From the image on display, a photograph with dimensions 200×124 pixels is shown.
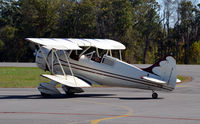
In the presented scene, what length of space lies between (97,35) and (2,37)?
17.1 metres

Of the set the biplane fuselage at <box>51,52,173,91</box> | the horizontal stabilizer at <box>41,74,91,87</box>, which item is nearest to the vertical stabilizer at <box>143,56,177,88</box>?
the biplane fuselage at <box>51,52,173,91</box>

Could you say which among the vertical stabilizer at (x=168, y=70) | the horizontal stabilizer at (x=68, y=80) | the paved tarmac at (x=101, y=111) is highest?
the vertical stabilizer at (x=168, y=70)

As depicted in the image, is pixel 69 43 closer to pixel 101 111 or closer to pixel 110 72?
pixel 110 72

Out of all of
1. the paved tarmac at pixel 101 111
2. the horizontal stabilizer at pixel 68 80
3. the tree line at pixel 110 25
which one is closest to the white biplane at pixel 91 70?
the horizontal stabilizer at pixel 68 80

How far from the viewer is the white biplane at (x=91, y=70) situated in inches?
741

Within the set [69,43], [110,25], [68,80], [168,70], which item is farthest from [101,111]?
[110,25]

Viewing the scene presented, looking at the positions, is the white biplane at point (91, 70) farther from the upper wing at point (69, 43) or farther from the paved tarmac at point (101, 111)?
the paved tarmac at point (101, 111)

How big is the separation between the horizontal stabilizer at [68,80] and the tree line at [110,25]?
4538 cm

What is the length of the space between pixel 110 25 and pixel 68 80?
157ft

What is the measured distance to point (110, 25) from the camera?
221ft

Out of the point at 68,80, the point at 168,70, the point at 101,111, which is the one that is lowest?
the point at 101,111

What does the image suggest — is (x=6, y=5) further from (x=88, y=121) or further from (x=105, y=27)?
(x=88, y=121)

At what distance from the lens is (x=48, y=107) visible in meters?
16.0

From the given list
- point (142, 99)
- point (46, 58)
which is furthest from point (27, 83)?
point (142, 99)
